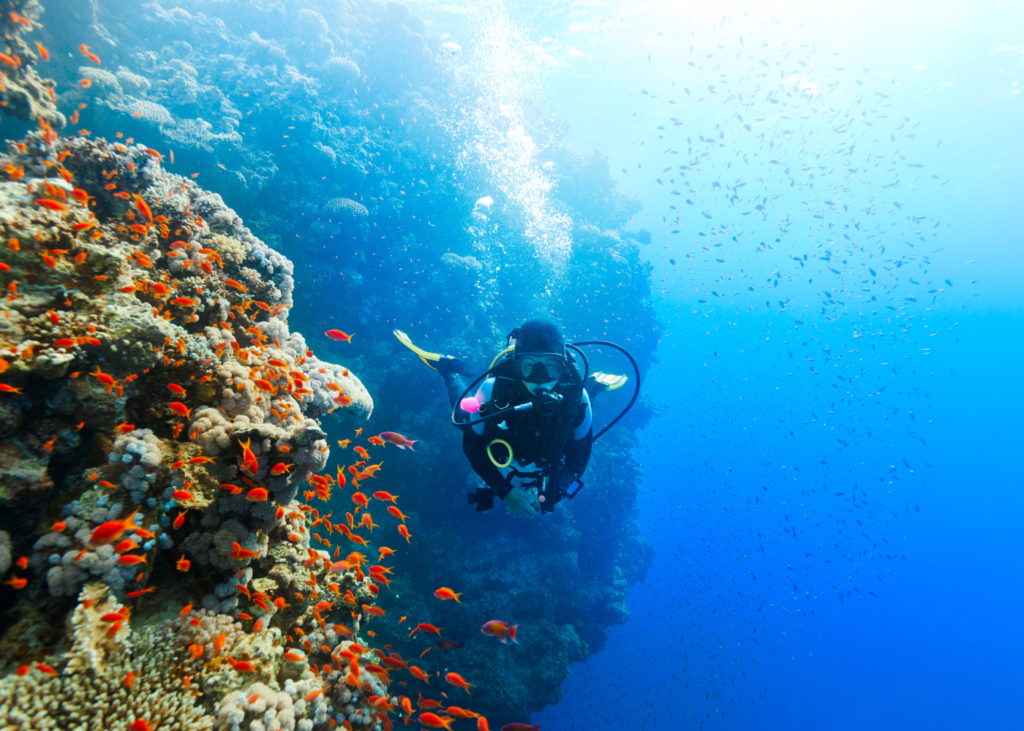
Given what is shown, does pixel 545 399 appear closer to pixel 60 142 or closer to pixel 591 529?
pixel 60 142

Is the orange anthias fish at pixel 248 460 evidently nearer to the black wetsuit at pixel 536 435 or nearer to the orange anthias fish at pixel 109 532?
the orange anthias fish at pixel 109 532

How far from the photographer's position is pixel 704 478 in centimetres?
6662

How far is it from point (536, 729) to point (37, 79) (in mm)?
11618

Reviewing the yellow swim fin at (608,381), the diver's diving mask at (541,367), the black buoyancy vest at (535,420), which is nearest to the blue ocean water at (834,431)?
the yellow swim fin at (608,381)

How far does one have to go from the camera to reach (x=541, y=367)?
159 inches

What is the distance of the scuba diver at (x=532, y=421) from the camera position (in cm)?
402

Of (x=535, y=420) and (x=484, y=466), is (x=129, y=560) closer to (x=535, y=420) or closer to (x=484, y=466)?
(x=484, y=466)

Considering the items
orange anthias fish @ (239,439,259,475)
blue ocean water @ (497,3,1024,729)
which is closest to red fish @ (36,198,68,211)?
orange anthias fish @ (239,439,259,475)

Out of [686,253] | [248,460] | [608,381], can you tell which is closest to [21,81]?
[248,460]

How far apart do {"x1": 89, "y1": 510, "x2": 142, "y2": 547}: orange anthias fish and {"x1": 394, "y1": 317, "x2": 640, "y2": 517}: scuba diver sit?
8.41 ft

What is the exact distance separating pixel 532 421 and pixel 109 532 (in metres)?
3.31

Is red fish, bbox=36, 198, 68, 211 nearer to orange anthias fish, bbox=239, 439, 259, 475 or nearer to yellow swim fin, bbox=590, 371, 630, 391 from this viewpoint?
orange anthias fish, bbox=239, 439, 259, 475

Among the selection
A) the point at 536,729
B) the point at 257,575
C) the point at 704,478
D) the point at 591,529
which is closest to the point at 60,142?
the point at 257,575

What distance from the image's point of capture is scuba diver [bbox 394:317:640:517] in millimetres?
4016
